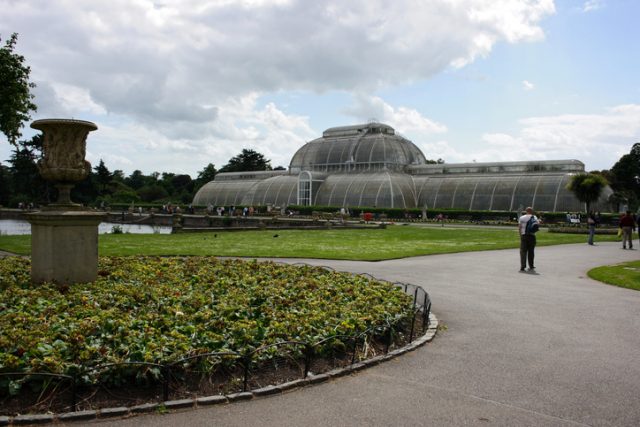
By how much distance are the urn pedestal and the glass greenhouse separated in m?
57.0

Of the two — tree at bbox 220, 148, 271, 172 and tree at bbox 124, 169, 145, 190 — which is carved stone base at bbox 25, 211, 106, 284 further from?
tree at bbox 124, 169, 145, 190

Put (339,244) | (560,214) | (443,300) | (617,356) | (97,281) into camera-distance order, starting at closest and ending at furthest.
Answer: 1. (617,356)
2. (97,281)
3. (443,300)
4. (339,244)
5. (560,214)

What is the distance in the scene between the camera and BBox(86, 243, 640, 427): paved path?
6.06m

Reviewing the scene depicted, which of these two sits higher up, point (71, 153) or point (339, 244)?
point (71, 153)

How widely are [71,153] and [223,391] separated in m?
8.22

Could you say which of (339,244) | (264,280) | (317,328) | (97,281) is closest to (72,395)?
(317,328)

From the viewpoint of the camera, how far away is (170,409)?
616 centimetres

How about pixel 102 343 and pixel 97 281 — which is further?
pixel 97 281

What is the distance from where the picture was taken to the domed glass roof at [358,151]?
3238 inches

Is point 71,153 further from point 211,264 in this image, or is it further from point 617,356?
point 617,356

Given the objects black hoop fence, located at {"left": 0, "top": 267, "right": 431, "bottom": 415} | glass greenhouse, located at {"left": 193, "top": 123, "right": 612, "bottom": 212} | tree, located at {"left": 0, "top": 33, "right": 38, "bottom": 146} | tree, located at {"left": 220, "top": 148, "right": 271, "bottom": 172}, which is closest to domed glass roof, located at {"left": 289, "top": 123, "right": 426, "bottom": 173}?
glass greenhouse, located at {"left": 193, "top": 123, "right": 612, "bottom": 212}

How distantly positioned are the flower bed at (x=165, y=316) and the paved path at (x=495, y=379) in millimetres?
993

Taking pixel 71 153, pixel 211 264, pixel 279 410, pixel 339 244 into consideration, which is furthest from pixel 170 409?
pixel 339 244

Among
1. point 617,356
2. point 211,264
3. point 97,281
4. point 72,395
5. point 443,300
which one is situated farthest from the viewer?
point 211,264
